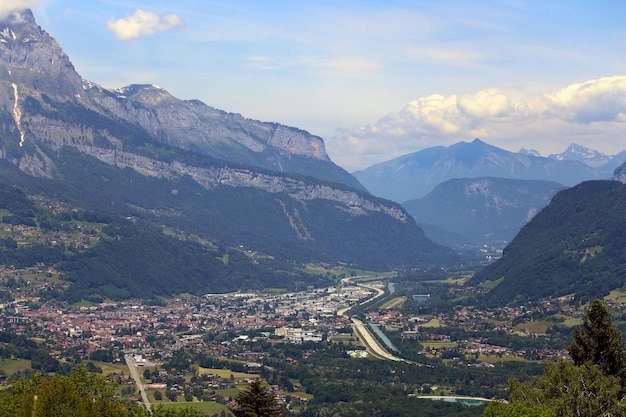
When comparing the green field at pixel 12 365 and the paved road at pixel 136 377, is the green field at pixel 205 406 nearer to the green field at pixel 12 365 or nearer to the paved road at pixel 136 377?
the paved road at pixel 136 377

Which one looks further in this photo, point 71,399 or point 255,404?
point 71,399

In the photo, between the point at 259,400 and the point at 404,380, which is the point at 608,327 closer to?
the point at 259,400

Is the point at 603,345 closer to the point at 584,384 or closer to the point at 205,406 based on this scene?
the point at 584,384

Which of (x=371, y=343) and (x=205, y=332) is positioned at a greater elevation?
(x=371, y=343)

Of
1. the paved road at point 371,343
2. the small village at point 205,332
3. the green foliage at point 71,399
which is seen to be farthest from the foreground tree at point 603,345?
the paved road at point 371,343

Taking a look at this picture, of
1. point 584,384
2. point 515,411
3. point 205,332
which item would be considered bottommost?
point 205,332

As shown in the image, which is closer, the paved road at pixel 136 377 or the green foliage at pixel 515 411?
the green foliage at pixel 515 411

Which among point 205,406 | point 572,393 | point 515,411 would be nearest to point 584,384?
point 572,393

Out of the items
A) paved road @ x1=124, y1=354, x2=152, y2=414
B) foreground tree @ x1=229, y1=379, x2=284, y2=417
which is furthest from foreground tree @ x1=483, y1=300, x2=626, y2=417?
paved road @ x1=124, y1=354, x2=152, y2=414

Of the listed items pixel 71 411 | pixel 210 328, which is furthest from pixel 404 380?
pixel 71 411

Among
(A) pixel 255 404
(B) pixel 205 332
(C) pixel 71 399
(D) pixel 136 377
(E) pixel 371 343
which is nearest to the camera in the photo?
(A) pixel 255 404

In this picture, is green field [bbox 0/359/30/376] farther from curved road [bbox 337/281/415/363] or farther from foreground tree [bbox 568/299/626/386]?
foreground tree [bbox 568/299/626/386]
